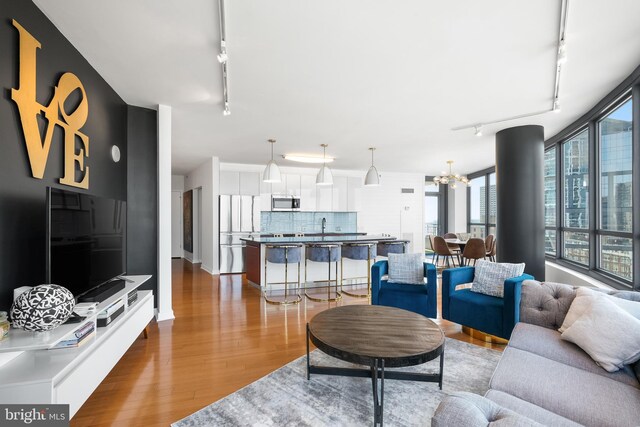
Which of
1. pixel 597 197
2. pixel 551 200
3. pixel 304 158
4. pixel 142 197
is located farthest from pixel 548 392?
pixel 304 158

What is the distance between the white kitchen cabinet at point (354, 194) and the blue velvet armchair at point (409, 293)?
15.9 ft

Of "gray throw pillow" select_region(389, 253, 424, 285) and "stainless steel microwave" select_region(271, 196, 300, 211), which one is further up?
"stainless steel microwave" select_region(271, 196, 300, 211)

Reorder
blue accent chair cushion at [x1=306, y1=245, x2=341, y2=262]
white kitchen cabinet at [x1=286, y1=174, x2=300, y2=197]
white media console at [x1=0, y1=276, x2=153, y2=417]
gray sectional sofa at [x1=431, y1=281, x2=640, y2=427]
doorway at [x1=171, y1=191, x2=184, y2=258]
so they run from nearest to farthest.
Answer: gray sectional sofa at [x1=431, y1=281, x2=640, y2=427] → white media console at [x1=0, y1=276, x2=153, y2=417] → blue accent chair cushion at [x1=306, y1=245, x2=341, y2=262] → white kitchen cabinet at [x1=286, y1=174, x2=300, y2=197] → doorway at [x1=171, y1=191, x2=184, y2=258]

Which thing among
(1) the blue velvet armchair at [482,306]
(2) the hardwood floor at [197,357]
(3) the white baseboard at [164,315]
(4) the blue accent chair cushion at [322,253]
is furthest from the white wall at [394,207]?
(3) the white baseboard at [164,315]

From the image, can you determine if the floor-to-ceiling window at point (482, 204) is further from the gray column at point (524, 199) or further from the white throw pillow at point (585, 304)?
the white throw pillow at point (585, 304)

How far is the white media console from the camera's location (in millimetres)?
1450

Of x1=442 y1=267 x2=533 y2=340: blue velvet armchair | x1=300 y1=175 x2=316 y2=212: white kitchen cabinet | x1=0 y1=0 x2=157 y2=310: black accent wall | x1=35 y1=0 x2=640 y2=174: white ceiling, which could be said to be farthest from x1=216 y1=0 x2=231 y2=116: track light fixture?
x1=300 y1=175 x2=316 y2=212: white kitchen cabinet

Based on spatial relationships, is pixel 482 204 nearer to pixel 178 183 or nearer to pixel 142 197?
pixel 142 197

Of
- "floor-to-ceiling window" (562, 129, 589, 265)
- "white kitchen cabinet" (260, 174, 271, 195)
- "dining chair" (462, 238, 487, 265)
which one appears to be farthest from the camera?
"white kitchen cabinet" (260, 174, 271, 195)

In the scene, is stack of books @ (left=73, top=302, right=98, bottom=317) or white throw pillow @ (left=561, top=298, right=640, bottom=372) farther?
stack of books @ (left=73, top=302, right=98, bottom=317)

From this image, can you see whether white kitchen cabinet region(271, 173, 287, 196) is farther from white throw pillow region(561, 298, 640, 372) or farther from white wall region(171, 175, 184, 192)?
white throw pillow region(561, 298, 640, 372)

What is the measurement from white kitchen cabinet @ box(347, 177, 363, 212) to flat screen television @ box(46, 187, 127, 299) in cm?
630

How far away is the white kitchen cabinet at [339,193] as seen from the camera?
841 centimetres

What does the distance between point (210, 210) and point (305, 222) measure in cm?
249
